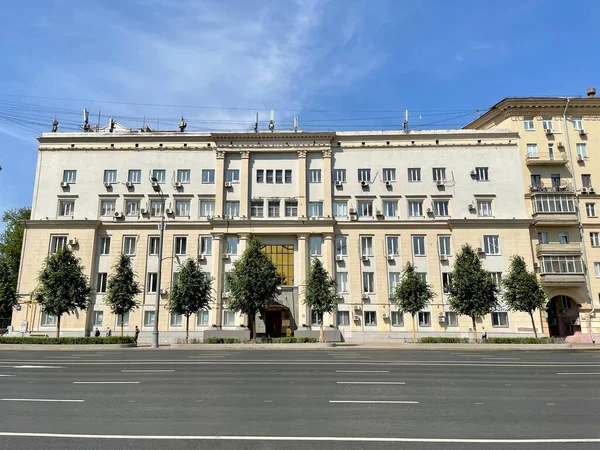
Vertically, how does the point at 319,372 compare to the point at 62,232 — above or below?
below

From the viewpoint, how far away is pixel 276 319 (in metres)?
42.4

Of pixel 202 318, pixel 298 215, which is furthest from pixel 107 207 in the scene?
pixel 298 215

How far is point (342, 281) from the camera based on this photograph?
42750mm

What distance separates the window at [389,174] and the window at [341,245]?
26.0 feet

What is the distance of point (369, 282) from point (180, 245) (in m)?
19.6

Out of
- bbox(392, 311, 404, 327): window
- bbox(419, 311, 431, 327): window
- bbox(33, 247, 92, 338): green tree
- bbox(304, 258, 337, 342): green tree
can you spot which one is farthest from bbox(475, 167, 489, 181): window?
bbox(33, 247, 92, 338): green tree

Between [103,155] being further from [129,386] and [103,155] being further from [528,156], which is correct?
[528,156]

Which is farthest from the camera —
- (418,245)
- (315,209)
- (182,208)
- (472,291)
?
(182,208)

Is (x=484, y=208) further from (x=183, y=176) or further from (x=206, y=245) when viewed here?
(x=183, y=176)

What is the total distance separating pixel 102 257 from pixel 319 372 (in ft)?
114

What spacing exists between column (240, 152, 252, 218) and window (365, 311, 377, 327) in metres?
15.7

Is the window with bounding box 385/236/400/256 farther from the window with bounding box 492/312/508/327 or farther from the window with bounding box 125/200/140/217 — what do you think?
the window with bounding box 125/200/140/217

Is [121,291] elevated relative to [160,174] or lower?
lower

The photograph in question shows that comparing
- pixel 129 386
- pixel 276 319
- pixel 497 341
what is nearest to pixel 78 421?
pixel 129 386
